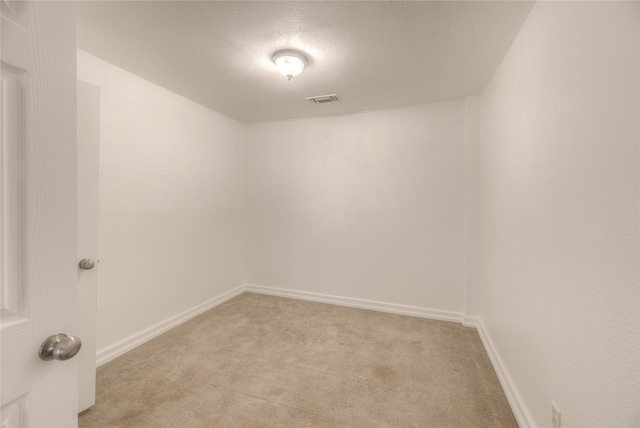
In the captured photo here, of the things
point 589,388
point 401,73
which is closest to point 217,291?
point 401,73

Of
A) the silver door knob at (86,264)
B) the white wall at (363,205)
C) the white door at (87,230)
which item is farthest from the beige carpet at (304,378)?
the silver door knob at (86,264)

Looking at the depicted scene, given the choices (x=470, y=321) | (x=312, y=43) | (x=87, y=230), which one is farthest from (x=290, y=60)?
(x=470, y=321)

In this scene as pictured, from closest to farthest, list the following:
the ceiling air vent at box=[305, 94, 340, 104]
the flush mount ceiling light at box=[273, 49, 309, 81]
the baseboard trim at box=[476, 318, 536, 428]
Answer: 1. the baseboard trim at box=[476, 318, 536, 428]
2. the flush mount ceiling light at box=[273, 49, 309, 81]
3. the ceiling air vent at box=[305, 94, 340, 104]

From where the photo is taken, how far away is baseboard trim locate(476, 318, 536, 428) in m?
1.58

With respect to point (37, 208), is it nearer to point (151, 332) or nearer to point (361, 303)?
point (151, 332)

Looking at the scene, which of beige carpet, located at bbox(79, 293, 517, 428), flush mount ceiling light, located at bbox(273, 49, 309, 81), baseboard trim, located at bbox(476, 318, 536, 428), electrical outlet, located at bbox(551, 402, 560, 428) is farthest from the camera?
flush mount ceiling light, located at bbox(273, 49, 309, 81)

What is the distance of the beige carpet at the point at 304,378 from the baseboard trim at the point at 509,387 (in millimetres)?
51

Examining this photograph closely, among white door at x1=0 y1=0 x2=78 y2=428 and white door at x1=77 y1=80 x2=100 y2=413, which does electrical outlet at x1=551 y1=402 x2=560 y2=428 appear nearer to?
white door at x1=0 y1=0 x2=78 y2=428

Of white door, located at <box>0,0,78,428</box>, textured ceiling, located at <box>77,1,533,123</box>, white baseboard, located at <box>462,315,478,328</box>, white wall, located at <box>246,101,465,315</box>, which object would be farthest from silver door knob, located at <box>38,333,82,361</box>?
white baseboard, located at <box>462,315,478,328</box>

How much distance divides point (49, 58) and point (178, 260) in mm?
2584

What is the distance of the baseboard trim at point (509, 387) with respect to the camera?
62.0 inches

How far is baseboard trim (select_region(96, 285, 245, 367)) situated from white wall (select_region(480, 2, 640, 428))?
118 inches

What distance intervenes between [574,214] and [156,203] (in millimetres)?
3084

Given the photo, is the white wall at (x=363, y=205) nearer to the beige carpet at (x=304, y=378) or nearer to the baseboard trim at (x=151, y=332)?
the beige carpet at (x=304, y=378)
